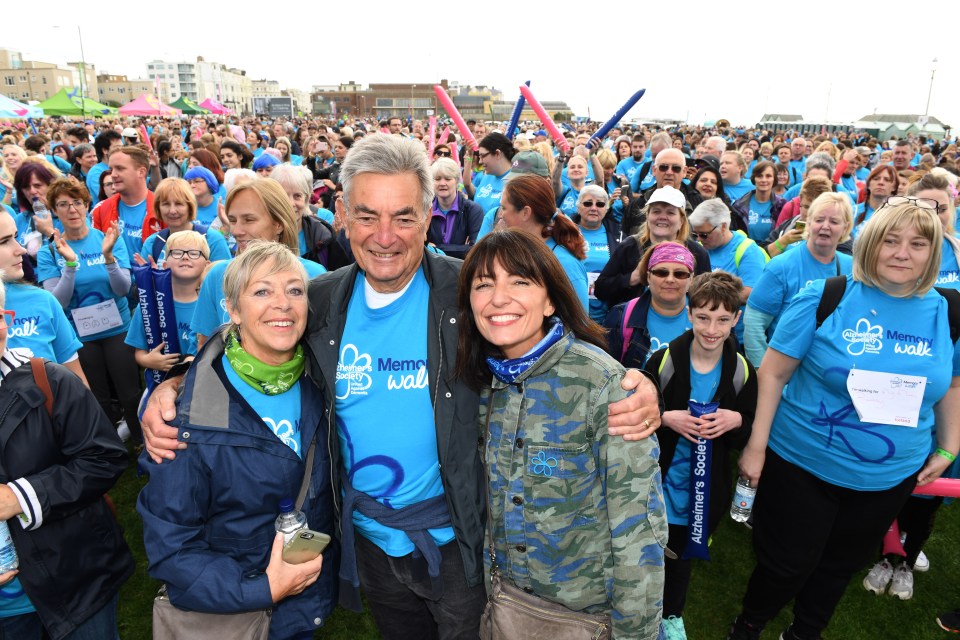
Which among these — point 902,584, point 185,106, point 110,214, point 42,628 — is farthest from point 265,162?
point 185,106

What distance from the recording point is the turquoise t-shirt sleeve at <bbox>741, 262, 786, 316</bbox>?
3457 mm

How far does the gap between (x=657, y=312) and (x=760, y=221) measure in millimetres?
4101

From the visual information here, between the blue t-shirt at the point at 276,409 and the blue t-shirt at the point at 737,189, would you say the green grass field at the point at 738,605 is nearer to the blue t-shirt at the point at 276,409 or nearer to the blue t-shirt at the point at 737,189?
the blue t-shirt at the point at 276,409

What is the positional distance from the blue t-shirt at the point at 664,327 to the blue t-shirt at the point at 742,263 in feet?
4.16

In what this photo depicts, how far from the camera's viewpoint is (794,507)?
2.68 meters

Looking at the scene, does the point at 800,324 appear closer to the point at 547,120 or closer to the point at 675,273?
the point at 675,273

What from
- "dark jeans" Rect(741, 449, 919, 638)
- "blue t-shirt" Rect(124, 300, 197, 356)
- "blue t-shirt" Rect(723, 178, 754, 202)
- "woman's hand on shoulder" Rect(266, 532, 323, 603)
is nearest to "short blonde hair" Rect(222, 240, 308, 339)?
"woman's hand on shoulder" Rect(266, 532, 323, 603)

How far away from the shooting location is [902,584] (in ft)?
11.2

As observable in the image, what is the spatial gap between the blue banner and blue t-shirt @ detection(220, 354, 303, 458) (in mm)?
1701

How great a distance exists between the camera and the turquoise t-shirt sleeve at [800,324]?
2.49m

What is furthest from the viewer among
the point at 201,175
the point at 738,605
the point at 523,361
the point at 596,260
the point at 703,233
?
the point at 201,175

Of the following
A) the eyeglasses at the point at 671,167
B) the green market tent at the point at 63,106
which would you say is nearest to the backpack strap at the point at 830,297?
the eyeglasses at the point at 671,167

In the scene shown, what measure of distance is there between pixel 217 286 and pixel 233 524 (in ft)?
4.48

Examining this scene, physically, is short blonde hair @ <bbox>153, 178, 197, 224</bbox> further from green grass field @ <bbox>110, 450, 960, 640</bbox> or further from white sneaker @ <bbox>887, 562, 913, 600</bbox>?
white sneaker @ <bbox>887, 562, 913, 600</bbox>
